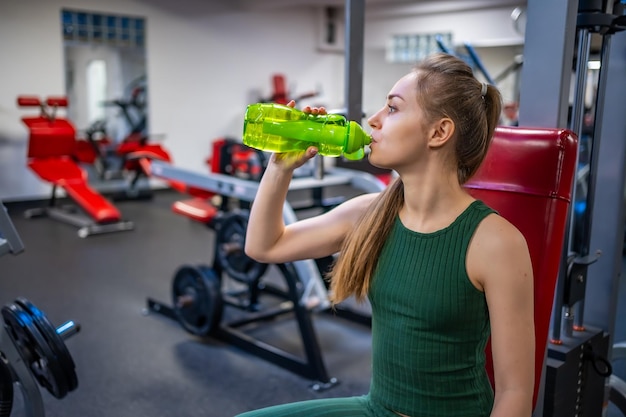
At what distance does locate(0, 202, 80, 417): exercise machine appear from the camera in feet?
5.18

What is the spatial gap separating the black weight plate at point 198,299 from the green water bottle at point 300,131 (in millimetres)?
1782

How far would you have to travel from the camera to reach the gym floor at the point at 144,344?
2.23 metres

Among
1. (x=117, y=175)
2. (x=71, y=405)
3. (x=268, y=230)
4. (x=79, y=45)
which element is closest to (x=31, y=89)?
(x=79, y=45)

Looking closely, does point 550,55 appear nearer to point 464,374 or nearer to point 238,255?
point 464,374

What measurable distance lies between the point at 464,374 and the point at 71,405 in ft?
5.51

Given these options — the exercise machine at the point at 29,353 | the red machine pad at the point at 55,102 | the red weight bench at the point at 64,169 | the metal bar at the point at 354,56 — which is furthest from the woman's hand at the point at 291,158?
the red machine pad at the point at 55,102

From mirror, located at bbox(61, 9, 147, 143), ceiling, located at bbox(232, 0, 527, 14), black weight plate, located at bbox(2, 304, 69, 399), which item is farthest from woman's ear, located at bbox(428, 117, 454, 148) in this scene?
ceiling, located at bbox(232, 0, 527, 14)

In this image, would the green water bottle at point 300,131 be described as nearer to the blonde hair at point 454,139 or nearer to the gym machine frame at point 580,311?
the blonde hair at point 454,139

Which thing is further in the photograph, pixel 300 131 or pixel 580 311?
pixel 580 311

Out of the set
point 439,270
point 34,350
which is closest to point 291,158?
point 439,270

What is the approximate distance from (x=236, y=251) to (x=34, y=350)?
46.2 inches

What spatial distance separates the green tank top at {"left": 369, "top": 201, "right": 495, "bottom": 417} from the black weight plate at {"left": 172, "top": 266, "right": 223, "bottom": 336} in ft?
5.84

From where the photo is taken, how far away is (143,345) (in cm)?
274

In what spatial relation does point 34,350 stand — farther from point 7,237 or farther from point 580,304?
point 580,304
